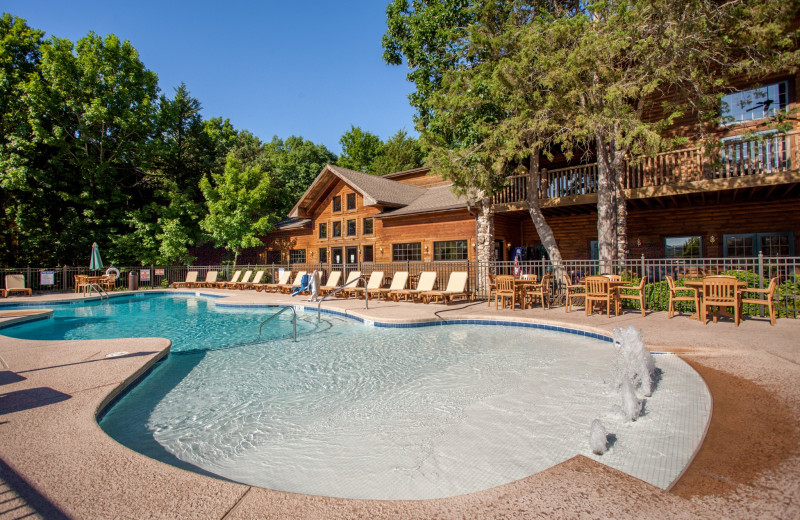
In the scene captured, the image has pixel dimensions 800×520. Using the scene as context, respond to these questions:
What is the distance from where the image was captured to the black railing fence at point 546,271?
30.2 feet

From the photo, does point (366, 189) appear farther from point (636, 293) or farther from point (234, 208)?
point (636, 293)

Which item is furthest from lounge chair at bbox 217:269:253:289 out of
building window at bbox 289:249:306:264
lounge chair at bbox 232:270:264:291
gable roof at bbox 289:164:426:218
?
gable roof at bbox 289:164:426:218

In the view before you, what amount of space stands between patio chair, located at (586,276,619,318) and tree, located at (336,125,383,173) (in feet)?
125

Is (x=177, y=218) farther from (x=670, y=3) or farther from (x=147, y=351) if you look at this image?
(x=670, y=3)

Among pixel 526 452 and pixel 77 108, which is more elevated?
pixel 77 108

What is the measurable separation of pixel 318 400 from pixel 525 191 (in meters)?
13.4

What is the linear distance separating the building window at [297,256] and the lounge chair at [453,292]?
13.4m

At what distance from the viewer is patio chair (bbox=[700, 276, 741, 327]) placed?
301 inches

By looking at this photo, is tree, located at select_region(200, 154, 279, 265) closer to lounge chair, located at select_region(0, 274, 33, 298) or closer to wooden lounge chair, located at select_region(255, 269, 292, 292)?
wooden lounge chair, located at select_region(255, 269, 292, 292)

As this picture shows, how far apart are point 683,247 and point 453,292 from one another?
351 inches

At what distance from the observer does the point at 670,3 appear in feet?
34.2

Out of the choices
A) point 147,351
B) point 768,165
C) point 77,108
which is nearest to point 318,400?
point 147,351

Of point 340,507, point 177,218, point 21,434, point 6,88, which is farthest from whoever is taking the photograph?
point 177,218

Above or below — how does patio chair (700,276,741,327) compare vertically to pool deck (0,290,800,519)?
above
